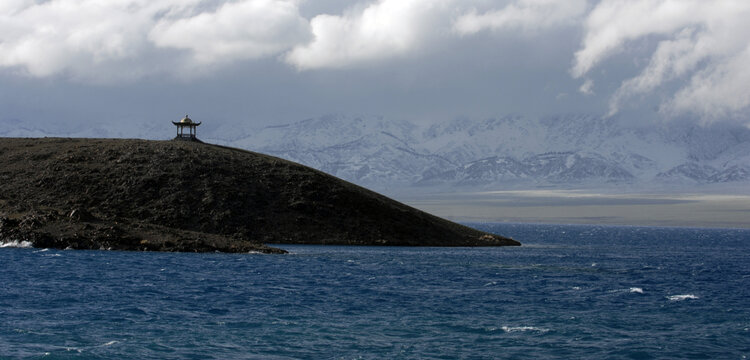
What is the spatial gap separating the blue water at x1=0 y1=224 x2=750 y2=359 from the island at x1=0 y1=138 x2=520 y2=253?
31.5 meters

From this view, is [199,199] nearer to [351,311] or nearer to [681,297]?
[351,311]

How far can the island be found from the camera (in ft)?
410

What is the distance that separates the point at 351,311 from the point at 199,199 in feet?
283

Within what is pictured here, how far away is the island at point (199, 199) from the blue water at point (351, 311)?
3150cm

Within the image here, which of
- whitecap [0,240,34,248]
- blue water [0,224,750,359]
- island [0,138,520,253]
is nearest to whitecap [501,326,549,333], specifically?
blue water [0,224,750,359]

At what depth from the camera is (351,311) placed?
5344 cm

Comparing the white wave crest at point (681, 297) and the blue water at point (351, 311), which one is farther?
the white wave crest at point (681, 297)

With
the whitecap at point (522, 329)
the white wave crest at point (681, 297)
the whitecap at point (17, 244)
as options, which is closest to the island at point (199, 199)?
the whitecap at point (17, 244)

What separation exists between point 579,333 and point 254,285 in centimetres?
2790

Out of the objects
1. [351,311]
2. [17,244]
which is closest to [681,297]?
[351,311]

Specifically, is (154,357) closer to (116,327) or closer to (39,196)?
(116,327)

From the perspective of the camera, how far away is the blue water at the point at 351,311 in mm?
41062

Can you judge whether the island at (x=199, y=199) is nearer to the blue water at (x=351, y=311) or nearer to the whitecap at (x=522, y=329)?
the blue water at (x=351, y=311)

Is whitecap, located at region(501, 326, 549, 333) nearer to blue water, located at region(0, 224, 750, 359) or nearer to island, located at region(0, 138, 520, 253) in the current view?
blue water, located at region(0, 224, 750, 359)
